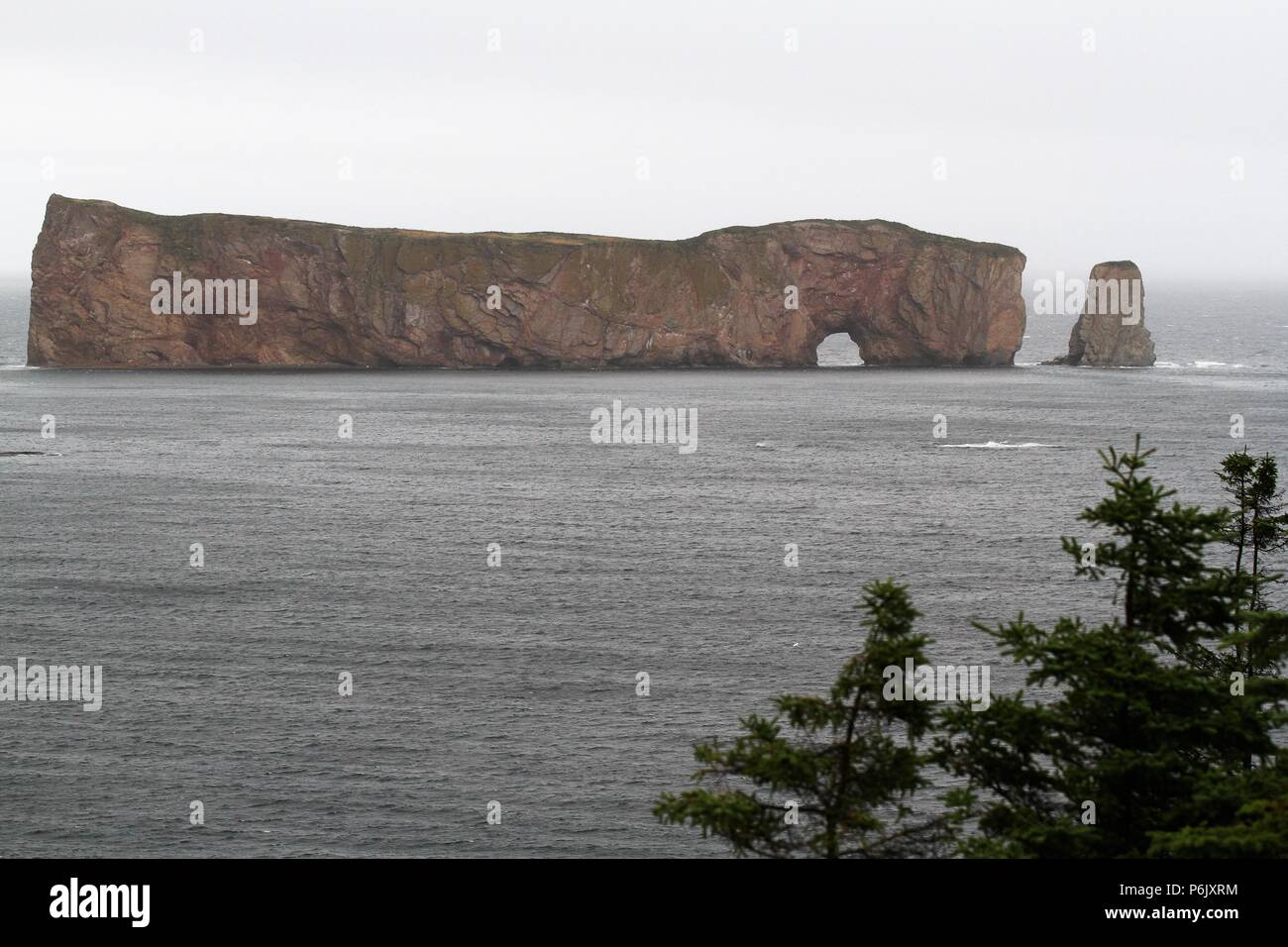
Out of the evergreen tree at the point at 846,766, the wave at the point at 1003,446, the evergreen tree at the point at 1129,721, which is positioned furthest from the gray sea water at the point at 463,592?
the evergreen tree at the point at 1129,721

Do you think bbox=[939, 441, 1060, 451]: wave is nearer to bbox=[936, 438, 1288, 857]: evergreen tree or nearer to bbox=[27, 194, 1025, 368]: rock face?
bbox=[27, 194, 1025, 368]: rock face

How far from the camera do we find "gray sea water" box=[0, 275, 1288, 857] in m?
40.8

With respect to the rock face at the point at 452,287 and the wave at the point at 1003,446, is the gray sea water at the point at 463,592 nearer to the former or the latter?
the wave at the point at 1003,446

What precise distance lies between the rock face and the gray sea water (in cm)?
3774

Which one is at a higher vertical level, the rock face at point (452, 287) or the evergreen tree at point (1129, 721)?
the rock face at point (452, 287)

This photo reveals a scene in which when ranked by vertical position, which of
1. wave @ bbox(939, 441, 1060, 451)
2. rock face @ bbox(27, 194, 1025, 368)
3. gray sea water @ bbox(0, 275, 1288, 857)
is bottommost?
gray sea water @ bbox(0, 275, 1288, 857)

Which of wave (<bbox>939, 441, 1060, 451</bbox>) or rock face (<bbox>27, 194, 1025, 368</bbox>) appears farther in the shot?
rock face (<bbox>27, 194, 1025, 368</bbox>)

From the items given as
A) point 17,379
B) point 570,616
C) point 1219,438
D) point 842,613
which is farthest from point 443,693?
point 17,379

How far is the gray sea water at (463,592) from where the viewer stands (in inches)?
Answer: 1604

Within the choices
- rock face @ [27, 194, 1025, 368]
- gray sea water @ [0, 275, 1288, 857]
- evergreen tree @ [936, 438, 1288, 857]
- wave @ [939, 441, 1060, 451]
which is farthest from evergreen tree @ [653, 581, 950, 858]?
rock face @ [27, 194, 1025, 368]

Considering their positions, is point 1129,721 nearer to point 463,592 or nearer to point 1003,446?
point 463,592

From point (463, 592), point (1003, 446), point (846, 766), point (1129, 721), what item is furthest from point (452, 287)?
point (1129, 721)

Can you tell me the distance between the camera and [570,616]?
62.1 meters

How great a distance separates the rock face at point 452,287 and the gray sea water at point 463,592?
37.7 m
